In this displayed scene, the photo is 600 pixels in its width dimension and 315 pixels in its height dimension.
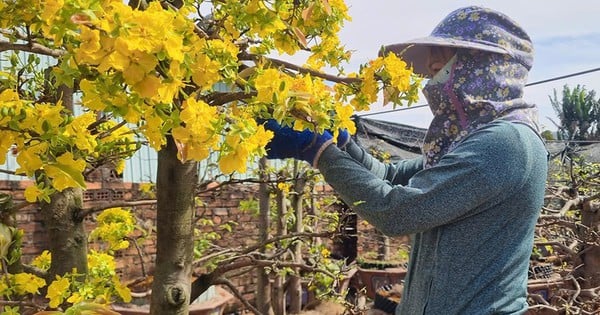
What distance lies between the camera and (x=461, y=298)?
53.6 inches

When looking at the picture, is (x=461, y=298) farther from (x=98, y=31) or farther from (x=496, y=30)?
(x=98, y=31)

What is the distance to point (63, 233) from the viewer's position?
193cm

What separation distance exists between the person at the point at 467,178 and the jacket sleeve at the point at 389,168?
0.07 metres

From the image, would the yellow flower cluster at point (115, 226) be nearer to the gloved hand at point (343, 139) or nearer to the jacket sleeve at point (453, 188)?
the gloved hand at point (343, 139)

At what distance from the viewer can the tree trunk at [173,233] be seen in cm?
142

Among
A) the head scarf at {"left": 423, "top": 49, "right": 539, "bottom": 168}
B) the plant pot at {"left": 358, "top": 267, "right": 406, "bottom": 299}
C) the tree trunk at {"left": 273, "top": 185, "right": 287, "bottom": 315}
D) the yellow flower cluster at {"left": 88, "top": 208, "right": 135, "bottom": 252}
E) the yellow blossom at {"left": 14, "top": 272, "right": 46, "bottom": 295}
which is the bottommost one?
the plant pot at {"left": 358, "top": 267, "right": 406, "bottom": 299}

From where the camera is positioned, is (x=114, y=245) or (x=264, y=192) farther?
(x=264, y=192)

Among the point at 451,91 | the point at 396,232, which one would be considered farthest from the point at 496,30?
the point at 396,232

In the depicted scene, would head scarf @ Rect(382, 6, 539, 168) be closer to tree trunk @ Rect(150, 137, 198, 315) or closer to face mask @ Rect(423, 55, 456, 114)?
face mask @ Rect(423, 55, 456, 114)

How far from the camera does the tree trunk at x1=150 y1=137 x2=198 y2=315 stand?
4.66 ft

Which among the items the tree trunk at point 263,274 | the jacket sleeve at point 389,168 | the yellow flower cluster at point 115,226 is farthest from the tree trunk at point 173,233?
the tree trunk at point 263,274

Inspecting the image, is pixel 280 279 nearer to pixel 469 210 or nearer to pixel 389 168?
pixel 389 168

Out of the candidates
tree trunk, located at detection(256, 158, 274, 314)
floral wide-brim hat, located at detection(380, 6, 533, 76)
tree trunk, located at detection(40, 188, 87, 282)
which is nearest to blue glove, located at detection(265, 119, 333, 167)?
floral wide-brim hat, located at detection(380, 6, 533, 76)

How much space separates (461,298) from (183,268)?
0.68 m
